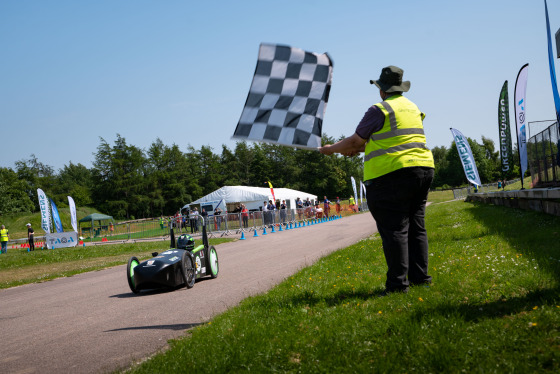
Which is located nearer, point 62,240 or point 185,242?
point 185,242

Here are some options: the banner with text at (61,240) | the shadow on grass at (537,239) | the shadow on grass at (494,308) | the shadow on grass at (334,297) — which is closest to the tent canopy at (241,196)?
the banner with text at (61,240)

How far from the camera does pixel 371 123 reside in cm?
431

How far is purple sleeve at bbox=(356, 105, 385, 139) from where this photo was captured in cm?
429

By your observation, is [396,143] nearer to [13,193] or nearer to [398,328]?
[398,328]

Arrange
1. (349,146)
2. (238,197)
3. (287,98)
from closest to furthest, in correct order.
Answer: (349,146) < (287,98) < (238,197)

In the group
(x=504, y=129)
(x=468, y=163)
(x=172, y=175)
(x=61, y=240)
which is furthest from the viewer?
(x=172, y=175)

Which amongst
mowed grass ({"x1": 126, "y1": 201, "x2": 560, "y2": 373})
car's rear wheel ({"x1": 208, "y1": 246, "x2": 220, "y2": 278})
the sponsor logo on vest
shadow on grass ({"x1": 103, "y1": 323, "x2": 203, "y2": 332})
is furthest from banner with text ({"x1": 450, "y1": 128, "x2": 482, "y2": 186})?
shadow on grass ({"x1": 103, "y1": 323, "x2": 203, "y2": 332})

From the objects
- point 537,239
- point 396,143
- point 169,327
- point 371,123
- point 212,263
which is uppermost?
point 371,123

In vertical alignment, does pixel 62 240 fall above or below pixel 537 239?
above

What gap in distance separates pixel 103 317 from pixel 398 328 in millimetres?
4173

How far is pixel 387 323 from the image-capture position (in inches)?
131

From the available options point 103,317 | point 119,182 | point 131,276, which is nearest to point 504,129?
point 131,276

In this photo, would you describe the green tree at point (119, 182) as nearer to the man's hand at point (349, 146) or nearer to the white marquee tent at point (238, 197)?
the white marquee tent at point (238, 197)

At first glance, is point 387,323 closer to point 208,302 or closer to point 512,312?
point 512,312
